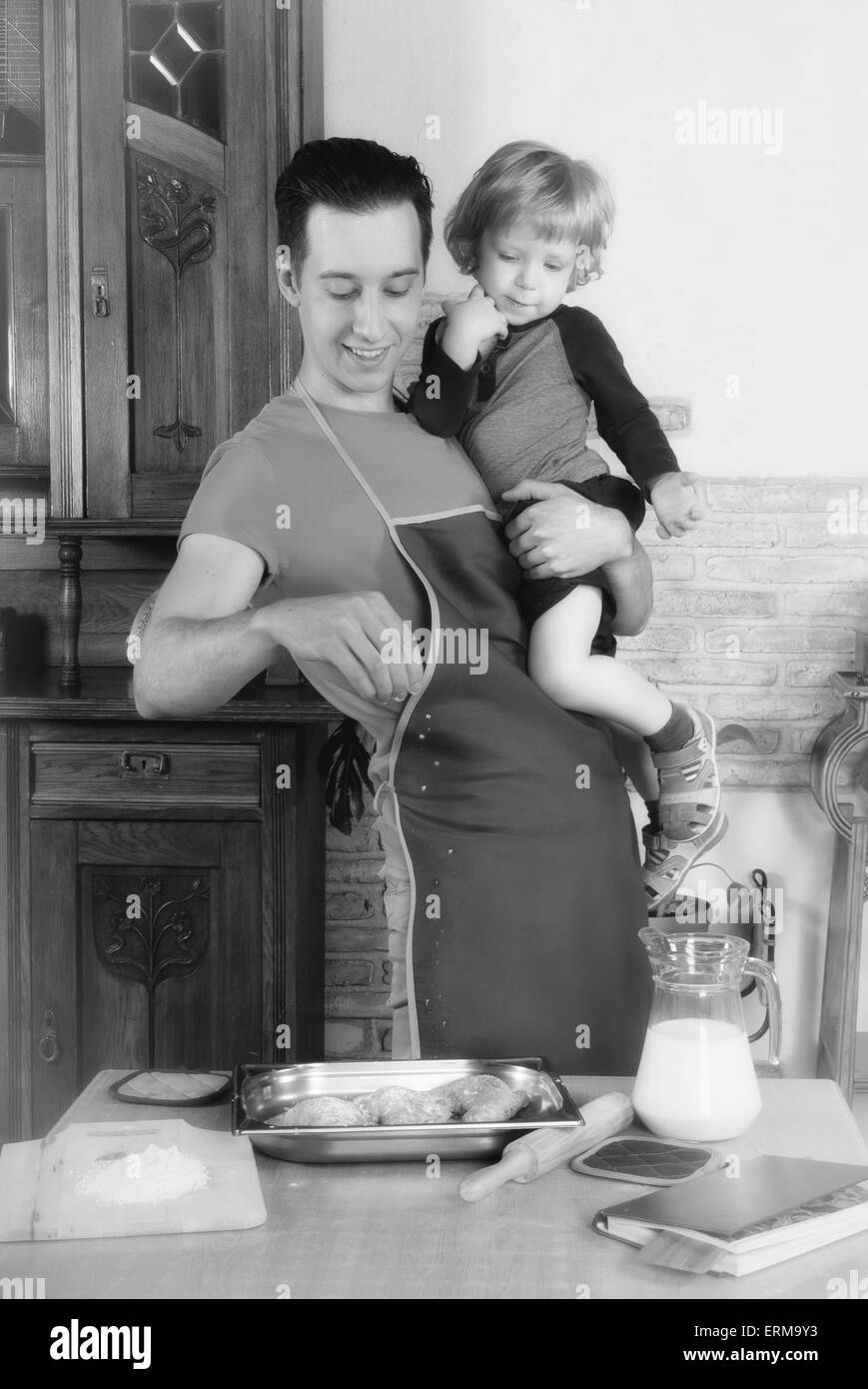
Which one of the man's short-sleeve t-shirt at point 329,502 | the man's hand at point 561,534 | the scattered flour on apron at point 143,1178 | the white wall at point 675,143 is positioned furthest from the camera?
the white wall at point 675,143

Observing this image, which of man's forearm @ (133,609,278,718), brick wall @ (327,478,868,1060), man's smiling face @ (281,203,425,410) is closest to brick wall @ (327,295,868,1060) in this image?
brick wall @ (327,478,868,1060)

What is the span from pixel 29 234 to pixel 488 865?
185 cm

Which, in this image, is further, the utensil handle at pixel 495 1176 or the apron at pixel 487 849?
the apron at pixel 487 849

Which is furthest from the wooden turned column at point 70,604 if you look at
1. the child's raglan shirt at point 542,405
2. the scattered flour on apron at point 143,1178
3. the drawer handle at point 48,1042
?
the scattered flour on apron at point 143,1178

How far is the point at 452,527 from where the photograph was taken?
1.73 m

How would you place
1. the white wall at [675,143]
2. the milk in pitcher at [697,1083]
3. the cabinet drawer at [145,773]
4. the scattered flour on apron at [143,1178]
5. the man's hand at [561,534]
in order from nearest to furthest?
the scattered flour on apron at [143,1178] < the milk in pitcher at [697,1083] < the man's hand at [561,534] < the cabinet drawer at [145,773] < the white wall at [675,143]

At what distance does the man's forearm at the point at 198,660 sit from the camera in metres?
1.51

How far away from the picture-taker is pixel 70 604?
272 cm

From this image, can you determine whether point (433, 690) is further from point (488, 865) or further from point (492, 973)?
point (492, 973)

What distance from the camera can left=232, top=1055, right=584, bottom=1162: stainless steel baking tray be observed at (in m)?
1.07

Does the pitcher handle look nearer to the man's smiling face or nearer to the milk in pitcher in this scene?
the milk in pitcher

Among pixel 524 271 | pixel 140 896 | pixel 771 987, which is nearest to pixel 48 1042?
pixel 140 896

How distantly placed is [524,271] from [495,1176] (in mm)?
1321

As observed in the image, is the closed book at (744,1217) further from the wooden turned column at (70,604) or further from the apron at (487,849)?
the wooden turned column at (70,604)
